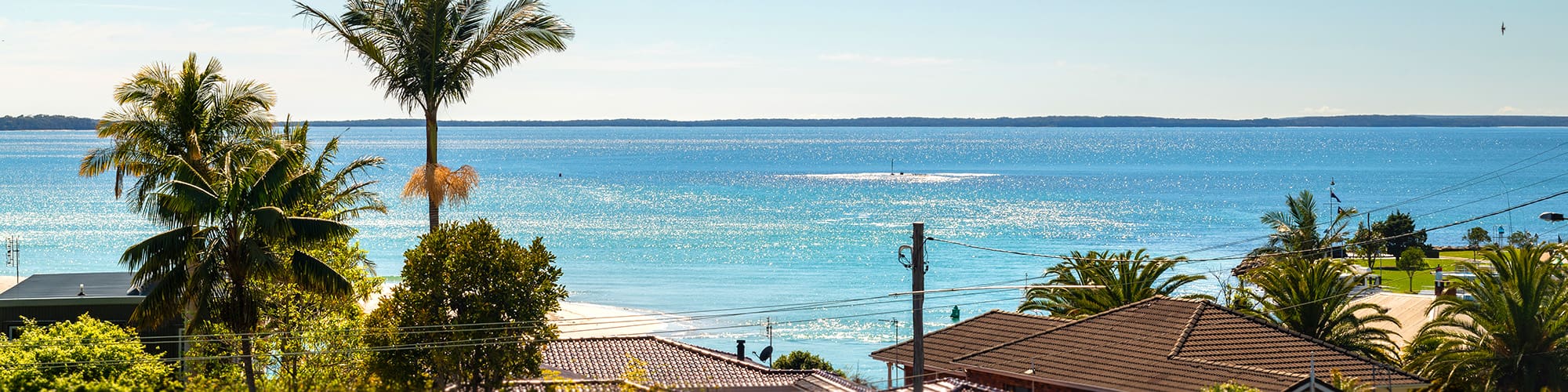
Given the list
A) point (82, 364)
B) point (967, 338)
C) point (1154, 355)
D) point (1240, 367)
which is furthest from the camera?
point (967, 338)

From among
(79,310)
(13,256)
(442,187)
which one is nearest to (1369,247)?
(442,187)

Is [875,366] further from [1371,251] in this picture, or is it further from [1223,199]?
[1223,199]

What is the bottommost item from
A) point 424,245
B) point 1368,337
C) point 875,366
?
point 875,366

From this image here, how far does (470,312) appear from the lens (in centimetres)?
1892

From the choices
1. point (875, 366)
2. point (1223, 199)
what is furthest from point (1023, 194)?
point (875, 366)

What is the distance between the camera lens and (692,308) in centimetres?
7088

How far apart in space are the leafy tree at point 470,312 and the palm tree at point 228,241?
1392 mm

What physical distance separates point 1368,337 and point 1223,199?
128901 mm

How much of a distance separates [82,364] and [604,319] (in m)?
45.4

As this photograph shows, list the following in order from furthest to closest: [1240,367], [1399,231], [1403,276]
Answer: [1399,231]
[1403,276]
[1240,367]

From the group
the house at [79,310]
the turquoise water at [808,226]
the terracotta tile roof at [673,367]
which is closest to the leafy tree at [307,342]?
the house at [79,310]

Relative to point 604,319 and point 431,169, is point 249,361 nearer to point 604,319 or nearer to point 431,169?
point 431,169

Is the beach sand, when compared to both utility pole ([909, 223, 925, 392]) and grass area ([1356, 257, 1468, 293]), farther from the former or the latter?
utility pole ([909, 223, 925, 392])

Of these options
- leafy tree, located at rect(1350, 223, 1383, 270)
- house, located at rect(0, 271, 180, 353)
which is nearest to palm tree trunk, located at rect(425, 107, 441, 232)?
house, located at rect(0, 271, 180, 353)
